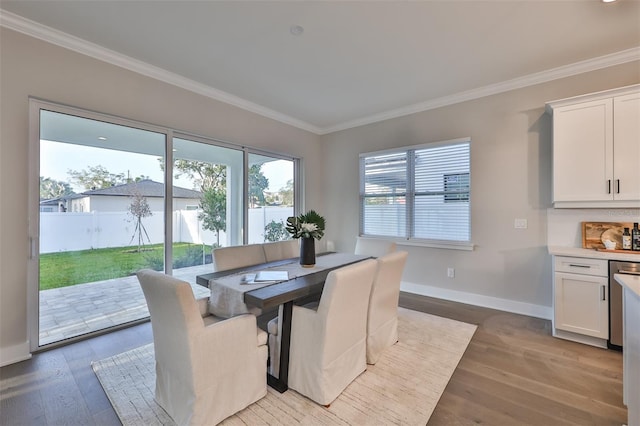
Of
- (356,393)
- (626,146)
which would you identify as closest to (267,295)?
(356,393)

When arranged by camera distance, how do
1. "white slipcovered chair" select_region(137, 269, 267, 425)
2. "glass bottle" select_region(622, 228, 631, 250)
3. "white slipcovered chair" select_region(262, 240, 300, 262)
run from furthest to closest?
"white slipcovered chair" select_region(262, 240, 300, 262) → "glass bottle" select_region(622, 228, 631, 250) → "white slipcovered chair" select_region(137, 269, 267, 425)

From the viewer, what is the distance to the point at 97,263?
9.34ft

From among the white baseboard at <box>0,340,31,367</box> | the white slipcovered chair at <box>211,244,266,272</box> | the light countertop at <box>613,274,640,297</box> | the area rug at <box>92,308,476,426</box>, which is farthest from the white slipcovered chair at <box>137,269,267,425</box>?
the light countertop at <box>613,274,640,297</box>

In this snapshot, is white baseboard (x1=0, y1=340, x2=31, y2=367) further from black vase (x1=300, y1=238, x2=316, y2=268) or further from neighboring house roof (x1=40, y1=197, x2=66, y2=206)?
black vase (x1=300, y1=238, x2=316, y2=268)

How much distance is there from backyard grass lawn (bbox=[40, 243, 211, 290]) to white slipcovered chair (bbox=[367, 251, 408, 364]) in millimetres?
2505

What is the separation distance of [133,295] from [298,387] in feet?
7.78

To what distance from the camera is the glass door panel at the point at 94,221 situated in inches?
100

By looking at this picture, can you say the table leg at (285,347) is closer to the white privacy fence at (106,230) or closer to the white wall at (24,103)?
the white privacy fence at (106,230)

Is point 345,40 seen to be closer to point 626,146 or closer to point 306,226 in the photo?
point 306,226

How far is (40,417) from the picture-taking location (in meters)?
1.68

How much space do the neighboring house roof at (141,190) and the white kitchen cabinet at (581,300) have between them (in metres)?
4.26

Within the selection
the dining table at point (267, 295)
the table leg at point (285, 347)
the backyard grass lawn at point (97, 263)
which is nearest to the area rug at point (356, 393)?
the table leg at point (285, 347)

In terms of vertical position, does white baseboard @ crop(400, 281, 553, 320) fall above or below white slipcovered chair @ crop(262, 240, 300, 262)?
below

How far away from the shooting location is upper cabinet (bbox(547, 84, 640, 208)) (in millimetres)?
2539
